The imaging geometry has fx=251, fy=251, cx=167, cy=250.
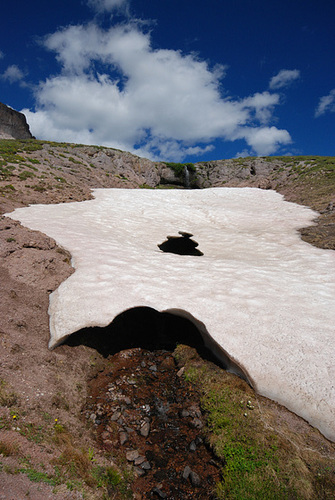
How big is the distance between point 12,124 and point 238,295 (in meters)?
113

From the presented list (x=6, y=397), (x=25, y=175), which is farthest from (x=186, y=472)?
(x=25, y=175)

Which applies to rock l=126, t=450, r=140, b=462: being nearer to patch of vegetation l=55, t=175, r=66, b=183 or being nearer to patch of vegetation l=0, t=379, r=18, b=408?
patch of vegetation l=0, t=379, r=18, b=408

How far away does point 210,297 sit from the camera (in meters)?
8.45

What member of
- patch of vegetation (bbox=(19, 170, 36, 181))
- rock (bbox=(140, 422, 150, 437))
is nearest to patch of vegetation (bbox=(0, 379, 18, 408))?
rock (bbox=(140, 422, 150, 437))

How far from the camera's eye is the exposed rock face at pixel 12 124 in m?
89.6

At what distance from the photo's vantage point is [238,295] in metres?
8.65

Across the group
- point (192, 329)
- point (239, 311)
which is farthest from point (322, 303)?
point (192, 329)

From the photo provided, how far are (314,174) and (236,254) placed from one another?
122 ft

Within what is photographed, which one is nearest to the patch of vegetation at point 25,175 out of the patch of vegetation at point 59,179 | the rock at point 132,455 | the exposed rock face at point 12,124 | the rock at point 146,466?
the patch of vegetation at point 59,179

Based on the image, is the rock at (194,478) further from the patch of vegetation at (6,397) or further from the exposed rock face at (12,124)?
the exposed rock face at (12,124)

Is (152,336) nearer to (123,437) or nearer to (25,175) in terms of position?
(123,437)

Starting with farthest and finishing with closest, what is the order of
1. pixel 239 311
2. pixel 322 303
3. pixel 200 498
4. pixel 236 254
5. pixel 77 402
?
pixel 236 254 < pixel 322 303 < pixel 239 311 < pixel 77 402 < pixel 200 498

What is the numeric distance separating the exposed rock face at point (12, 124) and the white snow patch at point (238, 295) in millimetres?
95178

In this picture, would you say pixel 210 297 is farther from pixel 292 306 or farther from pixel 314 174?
pixel 314 174
